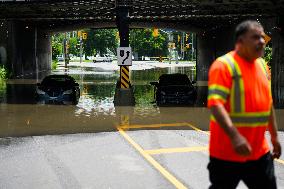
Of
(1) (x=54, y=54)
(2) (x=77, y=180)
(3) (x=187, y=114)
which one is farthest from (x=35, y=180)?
(1) (x=54, y=54)

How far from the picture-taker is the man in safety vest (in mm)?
3736

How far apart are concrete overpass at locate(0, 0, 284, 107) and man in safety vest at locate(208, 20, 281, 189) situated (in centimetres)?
1541

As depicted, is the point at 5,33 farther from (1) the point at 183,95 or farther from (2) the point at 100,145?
(2) the point at 100,145

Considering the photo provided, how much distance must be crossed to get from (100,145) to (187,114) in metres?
6.61

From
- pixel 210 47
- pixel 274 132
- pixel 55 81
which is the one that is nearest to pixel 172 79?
pixel 55 81

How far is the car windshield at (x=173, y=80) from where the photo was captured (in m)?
20.0

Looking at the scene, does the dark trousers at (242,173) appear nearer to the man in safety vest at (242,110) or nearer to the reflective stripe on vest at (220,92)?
the man in safety vest at (242,110)

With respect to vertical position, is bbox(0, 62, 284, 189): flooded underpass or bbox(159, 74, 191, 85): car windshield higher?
bbox(159, 74, 191, 85): car windshield

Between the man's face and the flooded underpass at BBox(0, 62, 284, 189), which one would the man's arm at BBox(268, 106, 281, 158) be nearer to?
the man's face

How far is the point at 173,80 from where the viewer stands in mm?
20281

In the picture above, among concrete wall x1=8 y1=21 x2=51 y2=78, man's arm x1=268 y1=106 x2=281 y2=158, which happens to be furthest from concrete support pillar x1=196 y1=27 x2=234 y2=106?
man's arm x1=268 y1=106 x2=281 y2=158

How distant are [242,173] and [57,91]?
16.3 m

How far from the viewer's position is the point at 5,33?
3706 cm

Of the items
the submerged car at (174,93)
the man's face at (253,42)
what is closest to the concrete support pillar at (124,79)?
the submerged car at (174,93)
